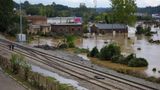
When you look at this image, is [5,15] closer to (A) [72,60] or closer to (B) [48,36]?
(B) [48,36]

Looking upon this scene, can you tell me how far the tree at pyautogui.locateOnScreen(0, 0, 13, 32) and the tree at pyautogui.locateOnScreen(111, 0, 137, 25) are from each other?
2506cm

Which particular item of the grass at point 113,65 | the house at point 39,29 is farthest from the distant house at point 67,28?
the grass at point 113,65

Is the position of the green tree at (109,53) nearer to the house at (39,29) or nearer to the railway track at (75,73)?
the railway track at (75,73)

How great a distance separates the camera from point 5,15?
83.6 m

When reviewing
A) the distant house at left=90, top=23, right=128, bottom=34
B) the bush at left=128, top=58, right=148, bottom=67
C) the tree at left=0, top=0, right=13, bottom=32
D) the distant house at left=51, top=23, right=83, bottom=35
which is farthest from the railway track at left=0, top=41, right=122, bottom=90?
the distant house at left=90, top=23, right=128, bottom=34

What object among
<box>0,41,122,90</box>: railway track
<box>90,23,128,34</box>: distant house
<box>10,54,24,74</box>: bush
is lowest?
<box>90,23,128,34</box>: distant house

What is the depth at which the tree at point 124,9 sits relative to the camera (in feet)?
314

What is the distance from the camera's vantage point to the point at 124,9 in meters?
95.7

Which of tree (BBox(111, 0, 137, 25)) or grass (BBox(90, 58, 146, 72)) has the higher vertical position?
tree (BBox(111, 0, 137, 25))

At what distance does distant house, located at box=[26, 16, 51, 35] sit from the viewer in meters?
100

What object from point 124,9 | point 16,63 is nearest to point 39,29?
point 124,9

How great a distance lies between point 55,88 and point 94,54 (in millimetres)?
29031

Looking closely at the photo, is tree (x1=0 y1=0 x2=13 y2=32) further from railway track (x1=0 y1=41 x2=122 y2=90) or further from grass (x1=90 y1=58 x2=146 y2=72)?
grass (x1=90 y1=58 x2=146 y2=72)

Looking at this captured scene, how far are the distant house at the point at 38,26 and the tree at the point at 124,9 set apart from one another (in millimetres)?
18016
